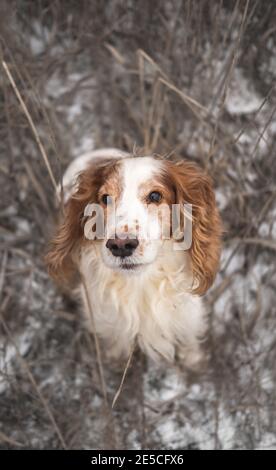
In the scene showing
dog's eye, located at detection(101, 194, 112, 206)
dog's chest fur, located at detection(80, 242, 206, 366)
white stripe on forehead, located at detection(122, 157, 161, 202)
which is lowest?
dog's chest fur, located at detection(80, 242, 206, 366)

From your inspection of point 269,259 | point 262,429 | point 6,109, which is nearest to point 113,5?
point 6,109

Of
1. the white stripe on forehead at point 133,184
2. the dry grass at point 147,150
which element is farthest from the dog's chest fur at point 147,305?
the white stripe on forehead at point 133,184

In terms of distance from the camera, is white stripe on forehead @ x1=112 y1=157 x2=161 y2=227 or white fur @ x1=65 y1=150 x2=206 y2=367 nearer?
white stripe on forehead @ x1=112 y1=157 x2=161 y2=227

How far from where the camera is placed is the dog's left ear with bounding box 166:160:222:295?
277cm

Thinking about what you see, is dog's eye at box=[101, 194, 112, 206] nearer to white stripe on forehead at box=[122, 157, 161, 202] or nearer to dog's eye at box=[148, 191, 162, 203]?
white stripe on forehead at box=[122, 157, 161, 202]

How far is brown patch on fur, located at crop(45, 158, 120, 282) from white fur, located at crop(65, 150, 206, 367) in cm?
7

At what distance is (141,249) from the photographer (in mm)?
2447

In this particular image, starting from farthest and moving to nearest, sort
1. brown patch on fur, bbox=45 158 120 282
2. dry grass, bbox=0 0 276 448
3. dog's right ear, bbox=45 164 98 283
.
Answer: dry grass, bbox=0 0 276 448 < dog's right ear, bbox=45 164 98 283 < brown patch on fur, bbox=45 158 120 282

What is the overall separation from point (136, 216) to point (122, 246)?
156 mm

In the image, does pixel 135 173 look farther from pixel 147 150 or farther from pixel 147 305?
pixel 147 150

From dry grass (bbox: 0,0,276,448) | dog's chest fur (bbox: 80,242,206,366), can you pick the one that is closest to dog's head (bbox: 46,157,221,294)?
dog's chest fur (bbox: 80,242,206,366)

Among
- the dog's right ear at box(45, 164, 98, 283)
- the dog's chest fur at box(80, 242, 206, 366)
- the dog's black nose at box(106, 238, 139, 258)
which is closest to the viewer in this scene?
the dog's black nose at box(106, 238, 139, 258)

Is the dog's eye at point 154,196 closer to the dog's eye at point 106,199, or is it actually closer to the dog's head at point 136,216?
the dog's head at point 136,216

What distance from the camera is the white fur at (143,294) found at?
2564 millimetres
